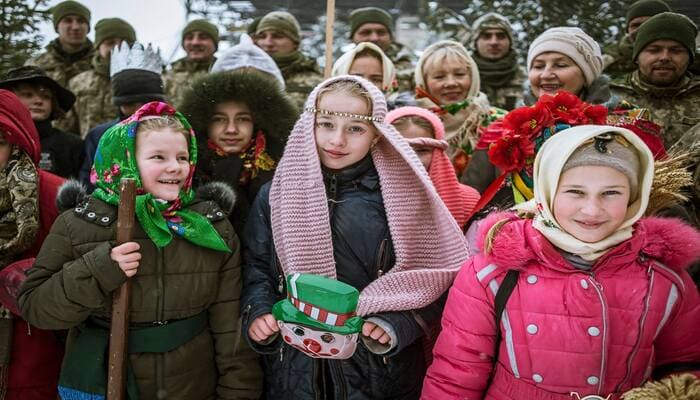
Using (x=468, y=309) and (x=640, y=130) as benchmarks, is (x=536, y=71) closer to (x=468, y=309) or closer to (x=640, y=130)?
(x=640, y=130)

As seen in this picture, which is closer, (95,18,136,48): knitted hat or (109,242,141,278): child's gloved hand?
(109,242,141,278): child's gloved hand

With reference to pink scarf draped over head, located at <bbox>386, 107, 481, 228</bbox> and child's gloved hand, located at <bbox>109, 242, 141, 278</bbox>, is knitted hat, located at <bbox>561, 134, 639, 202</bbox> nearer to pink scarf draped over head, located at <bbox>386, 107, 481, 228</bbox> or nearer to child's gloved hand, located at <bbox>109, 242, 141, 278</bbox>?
pink scarf draped over head, located at <bbox>386, 107, 481, 228</bbox>

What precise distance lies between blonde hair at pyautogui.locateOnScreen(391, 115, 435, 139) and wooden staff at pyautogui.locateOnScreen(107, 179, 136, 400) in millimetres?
1713

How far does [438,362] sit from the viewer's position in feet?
7.32

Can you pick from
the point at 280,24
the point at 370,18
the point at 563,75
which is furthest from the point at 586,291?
the point at 370,18

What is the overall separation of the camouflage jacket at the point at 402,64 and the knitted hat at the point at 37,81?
3536 millimetres

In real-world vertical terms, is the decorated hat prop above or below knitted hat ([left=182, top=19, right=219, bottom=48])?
below

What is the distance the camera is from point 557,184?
2.11 m

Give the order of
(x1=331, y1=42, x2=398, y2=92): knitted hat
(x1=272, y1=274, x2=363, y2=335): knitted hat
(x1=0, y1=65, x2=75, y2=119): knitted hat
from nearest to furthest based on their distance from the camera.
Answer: (x1=272, y1=274, x2=363, y2=335): knitted hat < (x1=0, y1=65, x2=75, y2=119): knitted hat < (x1=331, y1=42, x2=398, y2=92): knitted hat

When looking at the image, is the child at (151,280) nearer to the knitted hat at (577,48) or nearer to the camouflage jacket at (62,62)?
the knitted hat at (577,48)

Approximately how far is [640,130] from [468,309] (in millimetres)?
1509

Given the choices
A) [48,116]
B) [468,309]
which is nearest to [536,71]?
[468,309]

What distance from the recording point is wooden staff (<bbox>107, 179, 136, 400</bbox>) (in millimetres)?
2316

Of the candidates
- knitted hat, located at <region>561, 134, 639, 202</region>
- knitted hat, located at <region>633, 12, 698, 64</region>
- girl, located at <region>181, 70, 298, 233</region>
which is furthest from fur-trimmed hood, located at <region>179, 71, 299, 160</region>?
knitted hat, located at <region>633, 12, 698, 64</region>
